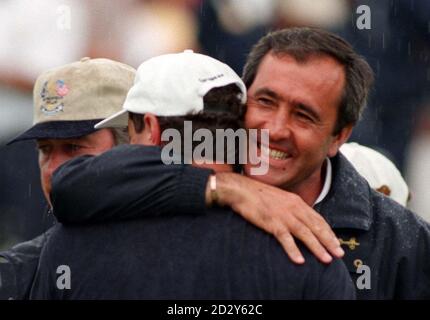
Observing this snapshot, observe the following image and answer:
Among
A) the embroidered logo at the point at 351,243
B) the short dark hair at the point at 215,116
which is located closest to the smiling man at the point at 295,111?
the embroidered logo at the point at 351,243

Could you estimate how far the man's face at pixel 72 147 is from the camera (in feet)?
11.2

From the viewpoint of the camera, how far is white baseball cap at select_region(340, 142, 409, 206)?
13.5 feet

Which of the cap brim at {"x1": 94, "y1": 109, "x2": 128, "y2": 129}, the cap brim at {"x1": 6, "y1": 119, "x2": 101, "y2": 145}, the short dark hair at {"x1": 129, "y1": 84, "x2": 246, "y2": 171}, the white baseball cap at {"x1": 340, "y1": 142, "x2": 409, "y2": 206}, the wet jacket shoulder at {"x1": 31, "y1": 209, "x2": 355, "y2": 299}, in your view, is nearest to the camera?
the wet jacket shoulder at {"x1": 31, "y1": 209, "x2": 355, "y2": 299}

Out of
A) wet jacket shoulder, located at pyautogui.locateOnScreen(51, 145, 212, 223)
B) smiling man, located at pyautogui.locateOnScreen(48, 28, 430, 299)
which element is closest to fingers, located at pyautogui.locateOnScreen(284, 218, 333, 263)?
wet jacket shoulder, located at pyautogui.locateOnScreen(51, 145, 212, 223)

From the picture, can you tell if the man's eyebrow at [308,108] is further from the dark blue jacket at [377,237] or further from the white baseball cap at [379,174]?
the white baseball cap at [379,174]

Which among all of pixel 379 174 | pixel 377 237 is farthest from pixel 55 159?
pixel 379 174

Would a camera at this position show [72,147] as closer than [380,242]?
No

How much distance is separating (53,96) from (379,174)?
4.57 feet

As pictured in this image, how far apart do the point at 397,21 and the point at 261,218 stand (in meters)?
3.34

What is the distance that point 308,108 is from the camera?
312cm

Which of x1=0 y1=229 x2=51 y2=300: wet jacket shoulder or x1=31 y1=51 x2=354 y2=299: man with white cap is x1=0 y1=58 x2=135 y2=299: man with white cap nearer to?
x1=0 y1=229 x2=51 y2=300: wet jacket shoulder

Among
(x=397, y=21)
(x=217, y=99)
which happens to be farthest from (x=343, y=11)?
(x=217, y=99)

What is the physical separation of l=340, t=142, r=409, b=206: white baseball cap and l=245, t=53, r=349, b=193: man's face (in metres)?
0.92

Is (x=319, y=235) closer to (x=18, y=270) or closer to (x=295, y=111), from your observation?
(x=295, y=111)
